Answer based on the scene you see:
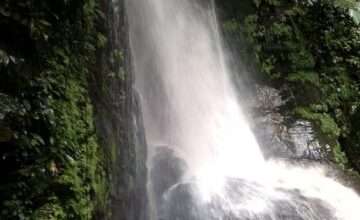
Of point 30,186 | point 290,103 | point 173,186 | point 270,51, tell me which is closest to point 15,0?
point 30,186

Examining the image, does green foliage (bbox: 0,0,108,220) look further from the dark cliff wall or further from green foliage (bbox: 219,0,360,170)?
green foliage (bbox: 219,0,360,170)

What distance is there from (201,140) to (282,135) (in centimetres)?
→ 153

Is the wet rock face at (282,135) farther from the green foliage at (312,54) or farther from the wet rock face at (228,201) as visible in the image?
the wet rock face at (228,201)

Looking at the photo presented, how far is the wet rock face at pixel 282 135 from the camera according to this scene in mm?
8859

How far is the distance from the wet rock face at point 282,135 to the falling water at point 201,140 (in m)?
0.25

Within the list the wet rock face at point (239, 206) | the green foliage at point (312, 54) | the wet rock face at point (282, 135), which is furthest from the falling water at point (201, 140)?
the green foliage at point (312, 54)

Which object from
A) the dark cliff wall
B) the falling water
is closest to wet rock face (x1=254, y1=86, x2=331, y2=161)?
the falling water

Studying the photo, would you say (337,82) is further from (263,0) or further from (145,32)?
(145,32)

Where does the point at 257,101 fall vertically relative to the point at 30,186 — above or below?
above

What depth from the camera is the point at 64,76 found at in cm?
426

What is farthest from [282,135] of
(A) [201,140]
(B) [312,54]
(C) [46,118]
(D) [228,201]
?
(C) [46,118]

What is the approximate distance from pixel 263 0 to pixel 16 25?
27.0ft

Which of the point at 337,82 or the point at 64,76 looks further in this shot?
the point at 337,82

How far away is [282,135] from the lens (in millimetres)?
9125
